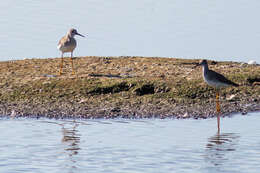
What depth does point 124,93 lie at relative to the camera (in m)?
19.2

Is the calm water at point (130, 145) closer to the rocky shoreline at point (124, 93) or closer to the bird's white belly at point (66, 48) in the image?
the rocky shoreline at point (124, 93)

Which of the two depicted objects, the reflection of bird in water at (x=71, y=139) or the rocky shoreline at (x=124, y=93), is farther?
the rocky shoreline at (x=124, y=93)

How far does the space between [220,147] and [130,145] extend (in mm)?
2032

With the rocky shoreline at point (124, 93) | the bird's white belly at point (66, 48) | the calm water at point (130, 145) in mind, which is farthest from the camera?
the bird's white belly at point (66, 48)

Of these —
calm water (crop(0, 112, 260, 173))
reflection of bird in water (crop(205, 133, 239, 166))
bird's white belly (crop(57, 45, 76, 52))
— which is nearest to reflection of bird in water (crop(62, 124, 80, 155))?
calm water (crop(0, 112, 260, 173))

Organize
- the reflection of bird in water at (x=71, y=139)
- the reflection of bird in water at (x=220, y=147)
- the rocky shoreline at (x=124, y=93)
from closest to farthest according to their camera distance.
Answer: the reflection of bird in water at (x=220, y=147) → the reflection of bird in water at (x=71, y=139) → the rocky shoreline at (x=124, y=93)

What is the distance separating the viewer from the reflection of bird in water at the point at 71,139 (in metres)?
13.2

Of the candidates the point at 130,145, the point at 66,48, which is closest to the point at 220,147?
the point at 130,145

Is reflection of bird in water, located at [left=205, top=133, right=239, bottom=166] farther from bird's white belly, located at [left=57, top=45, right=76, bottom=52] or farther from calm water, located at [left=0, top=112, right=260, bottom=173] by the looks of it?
bird's white belly, located at [left=57, top=45, right=76, bottom=52]

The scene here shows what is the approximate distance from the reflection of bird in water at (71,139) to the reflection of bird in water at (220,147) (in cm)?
291

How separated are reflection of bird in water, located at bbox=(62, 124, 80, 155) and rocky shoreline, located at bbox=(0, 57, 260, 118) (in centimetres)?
201

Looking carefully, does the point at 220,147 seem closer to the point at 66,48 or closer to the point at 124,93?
the point at 124,93

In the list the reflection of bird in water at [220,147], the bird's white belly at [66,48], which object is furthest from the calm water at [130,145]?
the bird's white belly at [66,48]

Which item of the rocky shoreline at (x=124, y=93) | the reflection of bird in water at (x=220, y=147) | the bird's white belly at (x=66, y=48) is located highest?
the bird's white belly at (x=66, y=48)
